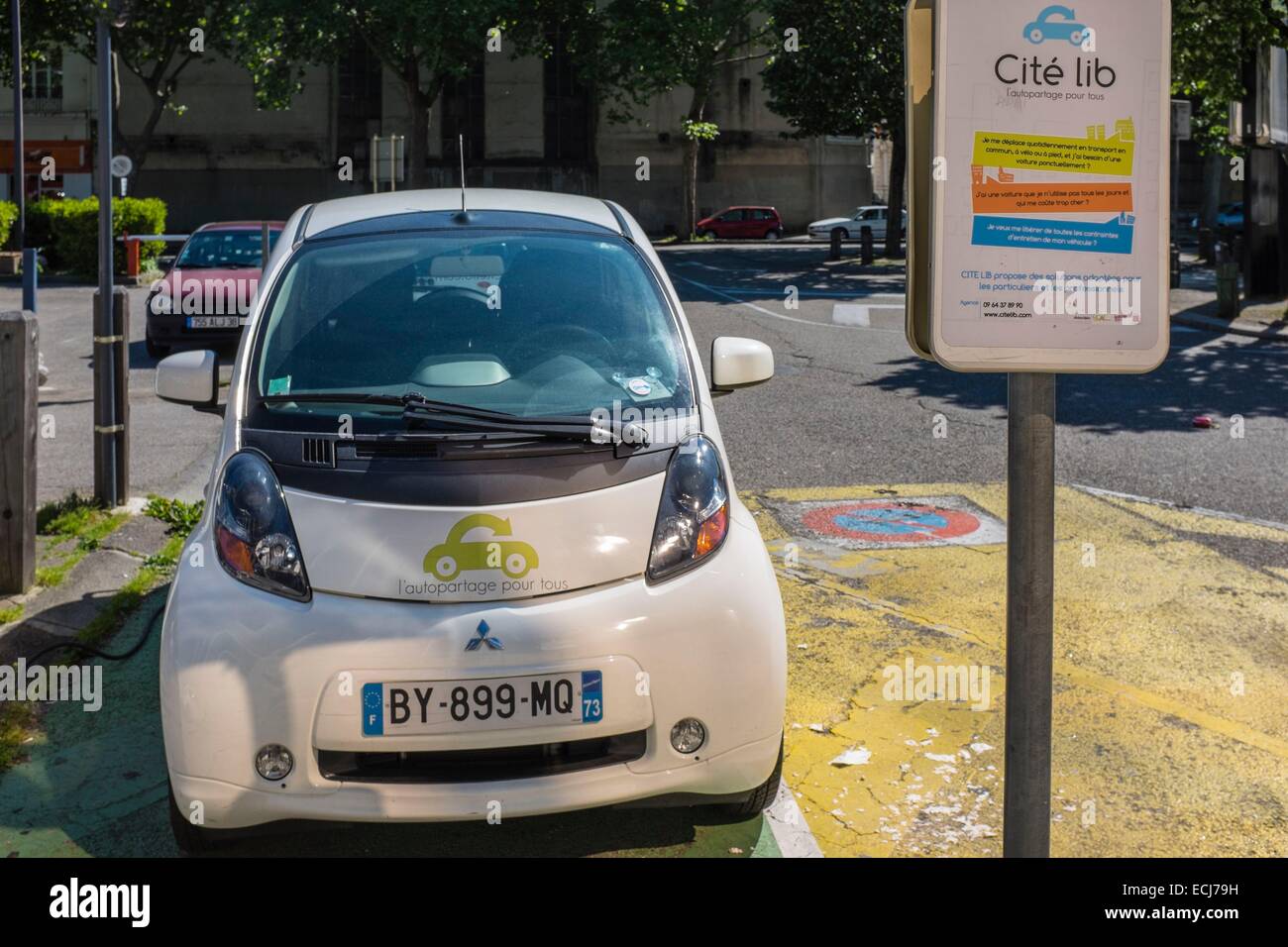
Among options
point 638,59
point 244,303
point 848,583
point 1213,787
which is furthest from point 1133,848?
point 638,59

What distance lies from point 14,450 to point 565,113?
52.6 m

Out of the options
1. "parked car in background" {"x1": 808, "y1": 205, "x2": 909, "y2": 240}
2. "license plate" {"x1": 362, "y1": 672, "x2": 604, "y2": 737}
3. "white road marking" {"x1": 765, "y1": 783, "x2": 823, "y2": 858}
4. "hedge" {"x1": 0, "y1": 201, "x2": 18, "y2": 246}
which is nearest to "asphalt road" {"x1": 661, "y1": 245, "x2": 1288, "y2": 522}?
"white road marking" {"x1": 765, "y1": 783, "x2": 823, "y2": 858}

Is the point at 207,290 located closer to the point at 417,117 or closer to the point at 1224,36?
the point at 1224,36

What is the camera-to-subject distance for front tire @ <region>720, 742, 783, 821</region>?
3.98m

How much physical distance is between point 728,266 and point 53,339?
18.7 meters

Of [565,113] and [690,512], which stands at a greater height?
[565,113]

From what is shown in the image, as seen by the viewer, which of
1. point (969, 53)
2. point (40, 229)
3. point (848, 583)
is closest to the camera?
point (969, 53)

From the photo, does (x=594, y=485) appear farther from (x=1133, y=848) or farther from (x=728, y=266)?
(x=728, y=266)

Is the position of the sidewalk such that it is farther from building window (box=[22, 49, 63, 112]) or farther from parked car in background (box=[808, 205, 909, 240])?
building window (box=[22, 49, 63, 112])

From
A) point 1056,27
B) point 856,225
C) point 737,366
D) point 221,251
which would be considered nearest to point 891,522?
point 737,366

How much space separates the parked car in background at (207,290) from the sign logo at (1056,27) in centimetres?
1424

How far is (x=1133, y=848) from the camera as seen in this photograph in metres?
4.00

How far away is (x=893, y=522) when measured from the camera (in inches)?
313

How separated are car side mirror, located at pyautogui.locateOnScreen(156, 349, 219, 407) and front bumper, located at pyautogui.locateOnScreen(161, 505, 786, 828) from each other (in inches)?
42.3
